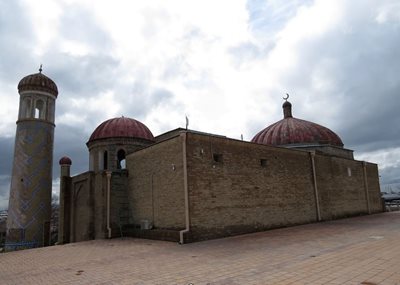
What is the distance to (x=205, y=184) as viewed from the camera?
14.2 m

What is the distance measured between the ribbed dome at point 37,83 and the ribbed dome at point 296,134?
57.9 ft

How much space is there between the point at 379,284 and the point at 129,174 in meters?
15.4

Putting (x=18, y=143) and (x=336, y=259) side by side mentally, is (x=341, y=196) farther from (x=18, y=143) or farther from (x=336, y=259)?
(x=18, y=143)

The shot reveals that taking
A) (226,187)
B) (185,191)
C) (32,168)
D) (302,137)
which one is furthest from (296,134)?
(32,168)

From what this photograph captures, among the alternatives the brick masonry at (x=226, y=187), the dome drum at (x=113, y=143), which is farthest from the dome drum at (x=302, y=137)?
the dome drum at (x=113, y=143)

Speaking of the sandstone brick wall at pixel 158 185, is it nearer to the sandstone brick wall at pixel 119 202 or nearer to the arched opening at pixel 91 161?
the sandstone brick wall at pixel 119 202

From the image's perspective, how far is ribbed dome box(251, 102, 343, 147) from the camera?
24641 millimetres

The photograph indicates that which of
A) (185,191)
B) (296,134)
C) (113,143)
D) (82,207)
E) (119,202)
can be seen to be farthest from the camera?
(296,134)

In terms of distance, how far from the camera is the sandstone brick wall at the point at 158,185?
1432 centimetres

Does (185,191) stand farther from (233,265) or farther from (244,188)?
(233,265)

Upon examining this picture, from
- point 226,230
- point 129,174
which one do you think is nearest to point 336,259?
point 226,230

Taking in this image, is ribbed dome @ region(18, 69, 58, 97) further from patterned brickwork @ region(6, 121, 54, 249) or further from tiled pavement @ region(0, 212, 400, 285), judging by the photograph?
tiled pavement @ region(0, 212, 400, 285)

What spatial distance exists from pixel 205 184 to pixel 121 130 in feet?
35.9

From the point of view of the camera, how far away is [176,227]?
14117mm
